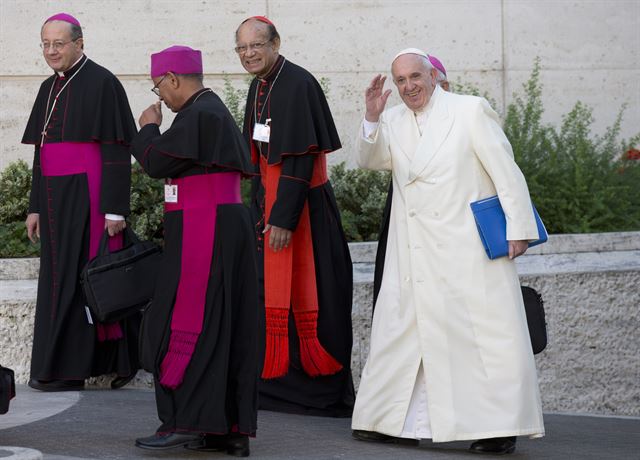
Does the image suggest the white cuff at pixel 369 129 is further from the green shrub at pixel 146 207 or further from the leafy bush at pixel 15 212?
the leafy bush at pixel 15 212

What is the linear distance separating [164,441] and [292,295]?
1.62 m

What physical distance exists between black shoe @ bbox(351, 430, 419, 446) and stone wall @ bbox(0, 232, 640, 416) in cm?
158

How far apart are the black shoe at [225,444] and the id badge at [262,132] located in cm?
180

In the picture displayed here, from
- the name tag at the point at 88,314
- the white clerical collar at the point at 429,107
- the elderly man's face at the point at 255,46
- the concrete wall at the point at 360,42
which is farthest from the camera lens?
the concrete wall at the point at 360,42

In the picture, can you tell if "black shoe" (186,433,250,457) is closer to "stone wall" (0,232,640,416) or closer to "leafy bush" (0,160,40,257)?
"stone wall" (0,232,640,416)

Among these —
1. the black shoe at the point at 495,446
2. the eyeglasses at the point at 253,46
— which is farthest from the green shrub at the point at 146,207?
the black shoe at the point at 495,446

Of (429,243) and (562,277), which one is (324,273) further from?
(562,277)

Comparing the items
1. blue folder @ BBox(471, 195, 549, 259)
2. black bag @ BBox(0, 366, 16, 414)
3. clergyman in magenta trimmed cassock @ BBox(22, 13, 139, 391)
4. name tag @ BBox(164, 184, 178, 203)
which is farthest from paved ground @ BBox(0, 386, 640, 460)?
name tag @ BBox(164, 184, 178, 203)

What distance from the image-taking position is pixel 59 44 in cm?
775

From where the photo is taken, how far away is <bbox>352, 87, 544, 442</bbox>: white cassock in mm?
6379

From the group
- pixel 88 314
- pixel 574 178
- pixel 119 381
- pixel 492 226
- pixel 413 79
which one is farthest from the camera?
pixel 574 178

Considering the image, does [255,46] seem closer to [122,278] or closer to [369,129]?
[369,129]

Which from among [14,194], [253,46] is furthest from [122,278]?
[14,194]

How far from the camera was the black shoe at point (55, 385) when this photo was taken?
7707 millimetres
